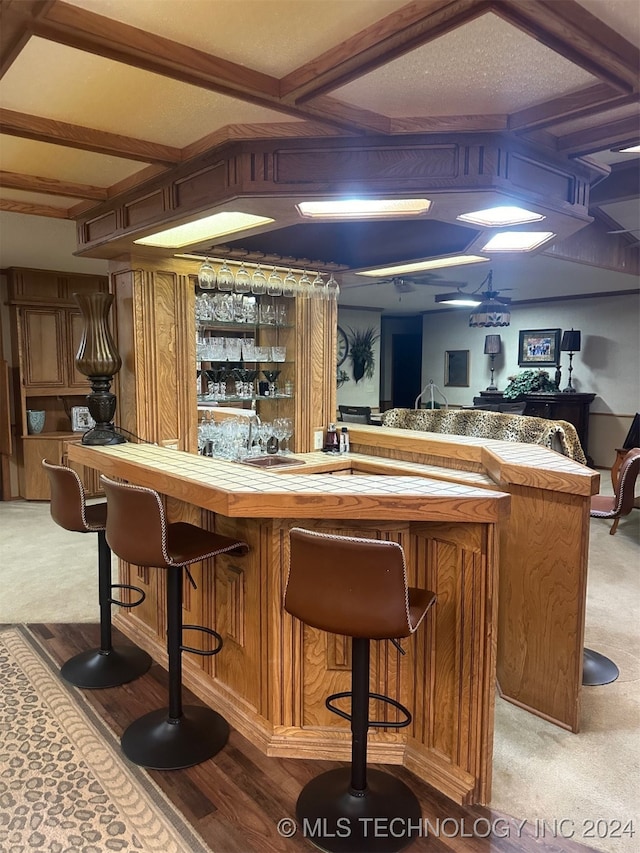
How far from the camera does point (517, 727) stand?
2.55m

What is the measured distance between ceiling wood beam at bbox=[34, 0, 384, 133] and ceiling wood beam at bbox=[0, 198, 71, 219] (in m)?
2.05

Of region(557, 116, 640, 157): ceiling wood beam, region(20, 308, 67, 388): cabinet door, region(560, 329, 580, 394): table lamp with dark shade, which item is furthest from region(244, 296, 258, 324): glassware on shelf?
region(560, 329, 580, 394): table lamp with dark shade

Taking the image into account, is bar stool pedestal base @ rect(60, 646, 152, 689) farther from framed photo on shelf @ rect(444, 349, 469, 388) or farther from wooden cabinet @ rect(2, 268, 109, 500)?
framed photo on shelf @ rect(444, 349, 469, 388)

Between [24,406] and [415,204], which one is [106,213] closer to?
[415,204]

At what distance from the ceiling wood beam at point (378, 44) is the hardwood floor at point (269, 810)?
236 centimetres

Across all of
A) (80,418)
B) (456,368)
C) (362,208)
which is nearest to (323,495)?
(362,208)

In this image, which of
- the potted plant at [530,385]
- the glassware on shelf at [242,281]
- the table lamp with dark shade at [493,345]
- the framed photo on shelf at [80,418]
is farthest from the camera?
the table lamp with dark shade at [493,345]

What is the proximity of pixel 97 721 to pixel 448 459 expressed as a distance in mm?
2241

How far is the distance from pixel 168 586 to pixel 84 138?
5.79 ft

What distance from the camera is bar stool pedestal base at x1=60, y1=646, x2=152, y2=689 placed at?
2.82 meters

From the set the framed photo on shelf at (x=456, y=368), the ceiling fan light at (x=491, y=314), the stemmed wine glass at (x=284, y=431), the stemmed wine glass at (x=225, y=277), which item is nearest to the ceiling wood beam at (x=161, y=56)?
the stemmed wine glass at (x=225, y=277)

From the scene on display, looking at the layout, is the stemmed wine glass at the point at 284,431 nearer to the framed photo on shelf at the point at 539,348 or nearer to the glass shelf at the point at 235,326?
the glass shelf at the point at 235,326

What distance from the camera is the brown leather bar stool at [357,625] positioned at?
176 centimetres

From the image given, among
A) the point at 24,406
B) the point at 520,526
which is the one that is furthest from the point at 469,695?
the point at 24,406
